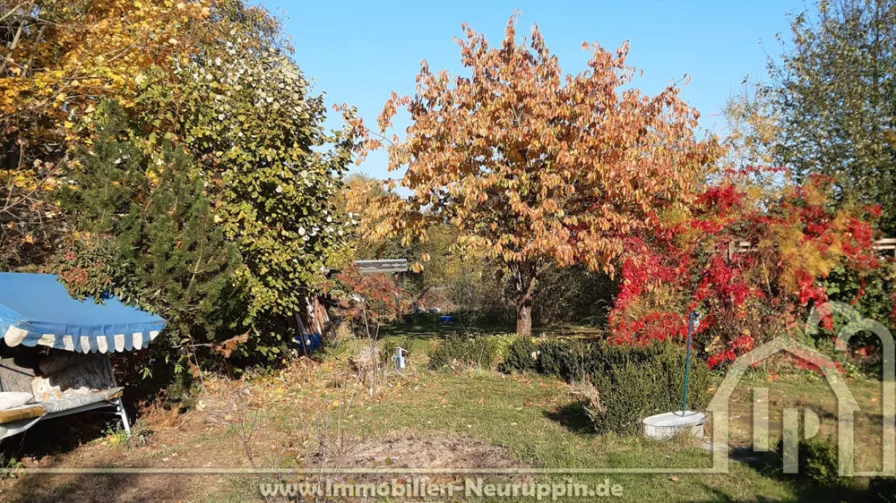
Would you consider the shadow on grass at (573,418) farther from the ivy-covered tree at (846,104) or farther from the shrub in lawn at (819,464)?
the ivy-covered tree at (846,104)

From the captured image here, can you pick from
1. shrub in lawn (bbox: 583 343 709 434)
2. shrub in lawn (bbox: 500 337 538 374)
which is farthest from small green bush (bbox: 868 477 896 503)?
shrub in lawn (bbox: 500 337 538 374)

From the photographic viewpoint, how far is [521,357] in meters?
11.0

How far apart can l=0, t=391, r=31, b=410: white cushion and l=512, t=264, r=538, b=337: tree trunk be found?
8.81 meters

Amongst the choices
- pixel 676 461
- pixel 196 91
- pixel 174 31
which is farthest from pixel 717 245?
pixel 174 31

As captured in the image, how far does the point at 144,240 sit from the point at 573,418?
5.66 metres

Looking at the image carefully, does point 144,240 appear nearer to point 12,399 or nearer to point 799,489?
point 12,399

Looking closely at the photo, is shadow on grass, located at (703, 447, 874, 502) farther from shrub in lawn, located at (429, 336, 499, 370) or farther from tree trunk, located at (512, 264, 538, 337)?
tree trunk, located at (512, 264, 538, 337)

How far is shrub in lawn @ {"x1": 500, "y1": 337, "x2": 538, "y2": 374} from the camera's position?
10938mm

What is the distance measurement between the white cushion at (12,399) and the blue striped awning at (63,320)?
0.47 m

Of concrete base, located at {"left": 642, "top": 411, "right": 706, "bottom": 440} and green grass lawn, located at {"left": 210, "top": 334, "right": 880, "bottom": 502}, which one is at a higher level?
concrete base, located at {"left": 642, "top": 411, "right": 706, "bottom": 440}

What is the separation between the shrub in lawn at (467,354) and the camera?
11.5 metres

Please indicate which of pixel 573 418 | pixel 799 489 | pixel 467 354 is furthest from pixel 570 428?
pixel 467 354

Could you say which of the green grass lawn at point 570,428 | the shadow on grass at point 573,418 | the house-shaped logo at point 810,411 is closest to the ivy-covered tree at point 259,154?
the green grass lawn at point 570,428

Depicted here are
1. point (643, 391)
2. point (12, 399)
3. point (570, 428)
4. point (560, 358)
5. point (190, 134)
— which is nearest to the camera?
point (12, 399)
